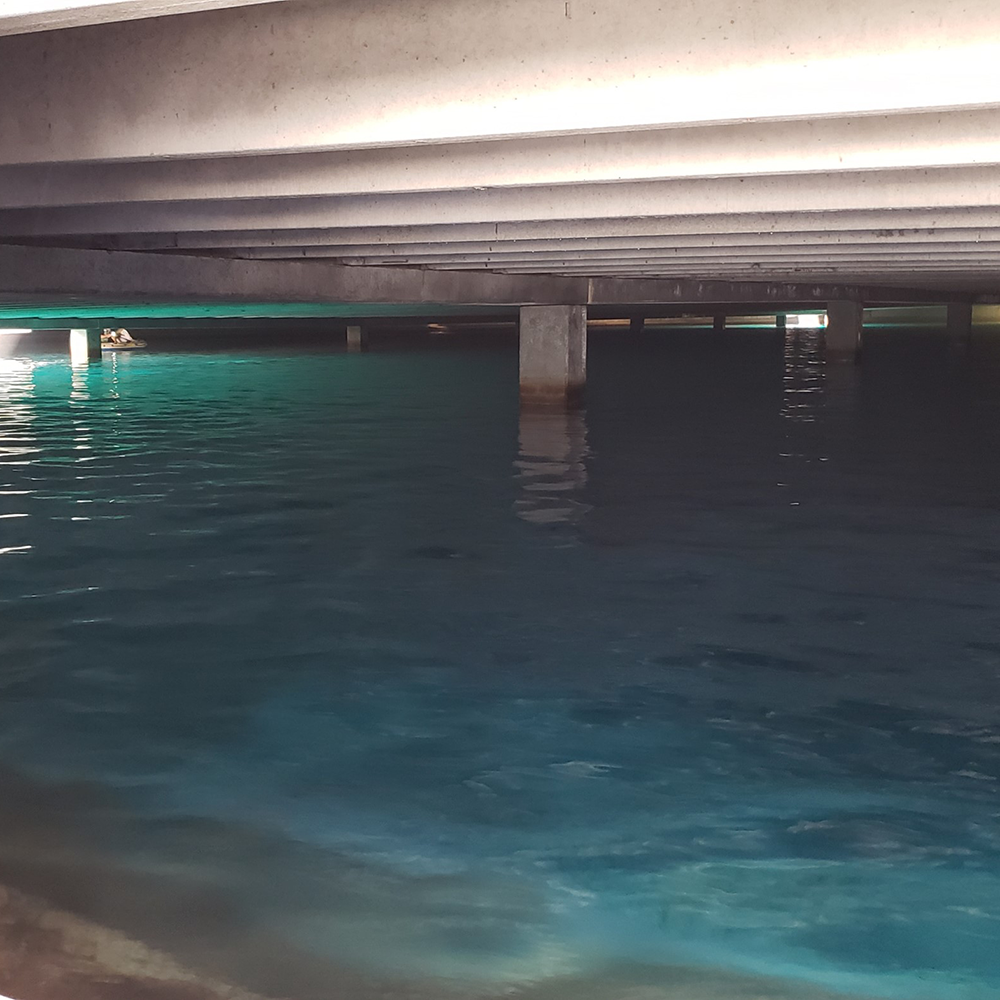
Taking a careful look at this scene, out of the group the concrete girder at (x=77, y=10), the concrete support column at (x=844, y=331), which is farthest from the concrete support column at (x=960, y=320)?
the concrete girder at (x=77, y=10)

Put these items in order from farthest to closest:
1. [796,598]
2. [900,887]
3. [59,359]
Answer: [59,359], [796,598], [900,887]

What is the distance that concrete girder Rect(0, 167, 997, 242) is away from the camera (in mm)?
7777

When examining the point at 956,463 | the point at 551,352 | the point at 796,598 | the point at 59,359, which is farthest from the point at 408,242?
the point at 59,359

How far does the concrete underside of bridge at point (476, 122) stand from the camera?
4.40 metres

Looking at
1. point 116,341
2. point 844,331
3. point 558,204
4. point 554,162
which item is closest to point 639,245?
point 558,204

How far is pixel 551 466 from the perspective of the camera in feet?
44.3

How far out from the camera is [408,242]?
10422 millimetres

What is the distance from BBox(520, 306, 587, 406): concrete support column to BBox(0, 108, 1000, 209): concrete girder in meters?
14.0

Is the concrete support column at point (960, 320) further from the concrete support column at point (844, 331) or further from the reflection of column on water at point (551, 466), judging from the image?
the reflection of column on water at point (551, 466)

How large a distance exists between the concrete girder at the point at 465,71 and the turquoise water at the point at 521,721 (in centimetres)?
262

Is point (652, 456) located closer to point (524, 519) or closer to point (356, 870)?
point (524, 519)

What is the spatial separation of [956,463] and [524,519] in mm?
5916

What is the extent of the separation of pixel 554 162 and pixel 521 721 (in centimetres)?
302

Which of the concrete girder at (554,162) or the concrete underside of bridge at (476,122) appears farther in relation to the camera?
the concrete girder at (554,162)
